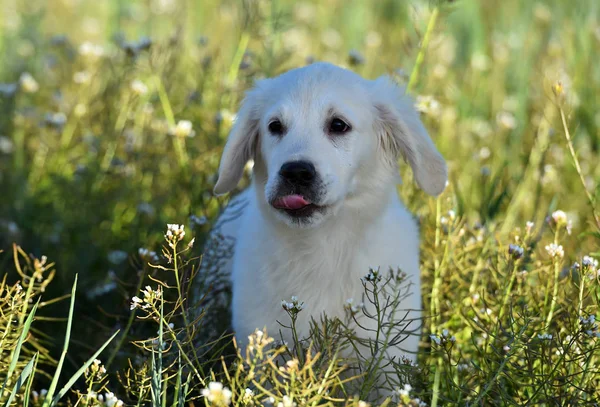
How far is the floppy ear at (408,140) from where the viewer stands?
9.55 ft

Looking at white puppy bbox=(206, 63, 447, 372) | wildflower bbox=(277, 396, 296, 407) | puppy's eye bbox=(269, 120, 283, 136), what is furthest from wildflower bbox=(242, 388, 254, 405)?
puppy's eye bbox=(269, 120, 283, 136)

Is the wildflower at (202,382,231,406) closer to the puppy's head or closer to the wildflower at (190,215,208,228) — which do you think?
the puppy's head

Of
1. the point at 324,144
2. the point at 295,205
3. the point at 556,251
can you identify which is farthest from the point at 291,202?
the point at 556,251

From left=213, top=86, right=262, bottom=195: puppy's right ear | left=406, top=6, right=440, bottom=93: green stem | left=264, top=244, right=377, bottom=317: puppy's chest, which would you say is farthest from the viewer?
left=406, top=6, right=440, bottom=93: green stem

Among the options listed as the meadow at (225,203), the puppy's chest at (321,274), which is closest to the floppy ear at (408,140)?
the meadow at (225,203)

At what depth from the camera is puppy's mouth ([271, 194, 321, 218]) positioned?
262cm

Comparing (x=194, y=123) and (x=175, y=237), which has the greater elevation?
(x=194, y=123)

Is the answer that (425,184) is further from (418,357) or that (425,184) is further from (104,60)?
(104,60)

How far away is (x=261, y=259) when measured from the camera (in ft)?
9.46

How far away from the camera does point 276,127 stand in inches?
114

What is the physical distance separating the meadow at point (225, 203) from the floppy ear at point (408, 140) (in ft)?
0.65

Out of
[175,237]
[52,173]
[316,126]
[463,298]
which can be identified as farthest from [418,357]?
[52,173]

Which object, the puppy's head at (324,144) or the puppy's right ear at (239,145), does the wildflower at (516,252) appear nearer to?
the puppy's head at (324,144)

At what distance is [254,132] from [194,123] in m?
1.15
